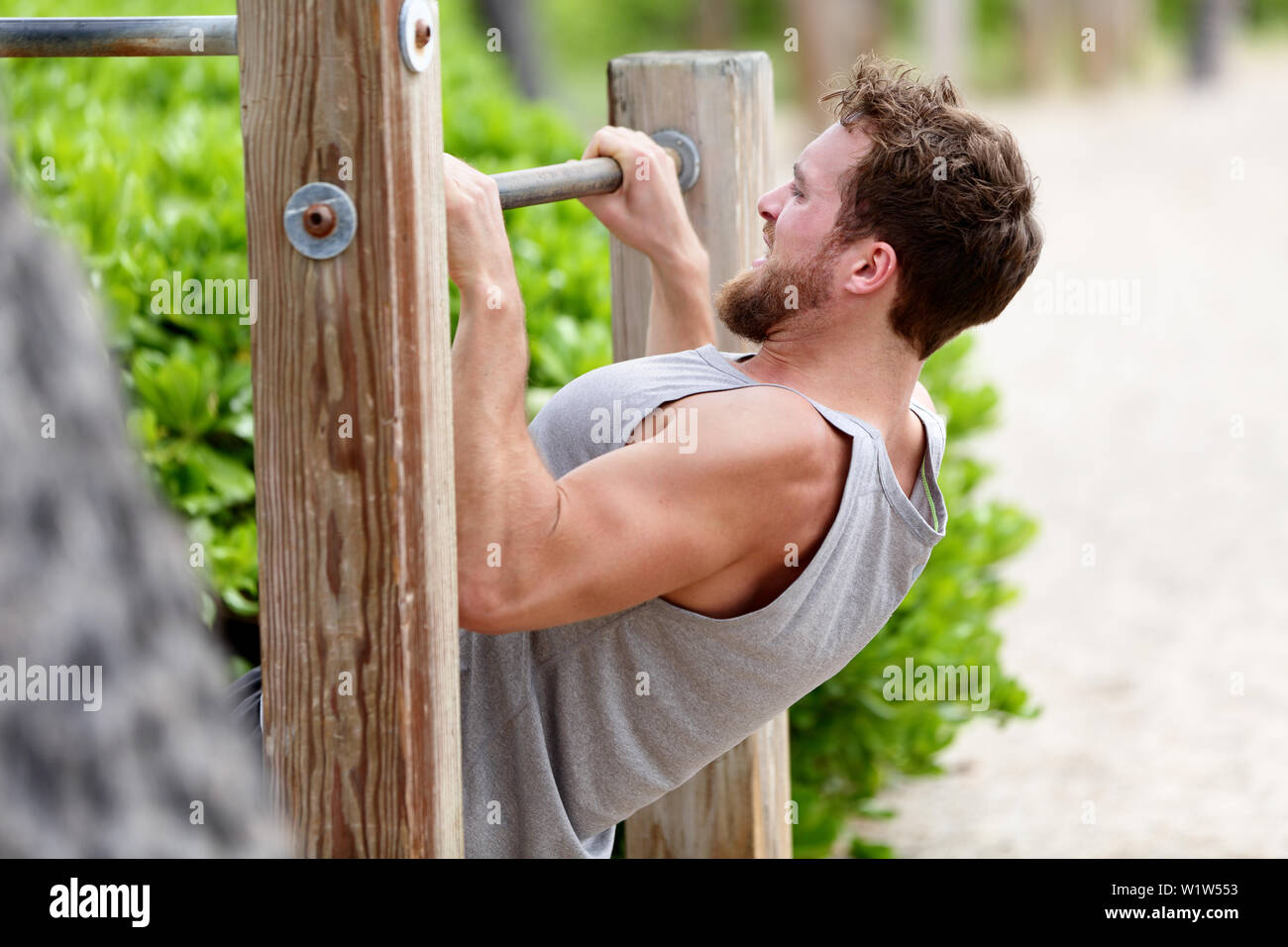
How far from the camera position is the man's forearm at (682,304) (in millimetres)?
2496

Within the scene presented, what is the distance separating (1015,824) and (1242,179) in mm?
12462

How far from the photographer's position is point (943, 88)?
2.21 metres

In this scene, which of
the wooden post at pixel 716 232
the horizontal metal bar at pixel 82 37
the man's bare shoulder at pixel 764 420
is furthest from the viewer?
the wooden post at pixel 716 232

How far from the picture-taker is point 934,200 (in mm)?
2096

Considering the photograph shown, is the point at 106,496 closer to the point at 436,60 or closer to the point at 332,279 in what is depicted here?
the point at 332,279

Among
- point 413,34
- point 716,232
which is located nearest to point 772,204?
point 716,232

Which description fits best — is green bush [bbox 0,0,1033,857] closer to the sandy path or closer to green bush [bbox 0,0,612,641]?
green bush [bbox 0,0,612,641]

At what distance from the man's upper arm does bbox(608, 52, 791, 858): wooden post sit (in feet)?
2.03

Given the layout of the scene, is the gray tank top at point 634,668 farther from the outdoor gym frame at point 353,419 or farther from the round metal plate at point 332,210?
the round metal plate at point 332,210

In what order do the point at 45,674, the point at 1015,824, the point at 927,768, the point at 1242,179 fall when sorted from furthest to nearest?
the point at 1242,179 < the point at 1015,824 < the point at 927,768 < the point at 45,674

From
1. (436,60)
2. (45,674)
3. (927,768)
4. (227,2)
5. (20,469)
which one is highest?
(227,2)

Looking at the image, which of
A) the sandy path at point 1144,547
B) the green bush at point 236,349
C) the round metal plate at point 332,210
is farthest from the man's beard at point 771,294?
the sandy path at point 1144,547

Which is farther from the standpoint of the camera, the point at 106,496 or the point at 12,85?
the point at 12,85
